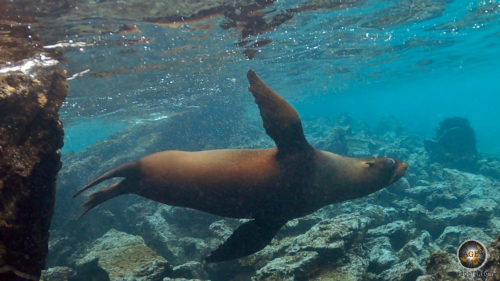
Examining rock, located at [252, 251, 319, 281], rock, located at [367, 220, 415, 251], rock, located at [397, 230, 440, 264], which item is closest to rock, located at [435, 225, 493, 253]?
rock, located at [397, 230, 440, 264]

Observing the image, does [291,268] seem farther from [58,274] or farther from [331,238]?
[58,274]

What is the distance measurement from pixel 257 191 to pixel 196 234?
5.44 metres

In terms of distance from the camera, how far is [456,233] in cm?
744

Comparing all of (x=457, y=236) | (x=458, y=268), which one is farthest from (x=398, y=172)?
(x=457, y=236)

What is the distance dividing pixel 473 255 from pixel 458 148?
18.5 meters

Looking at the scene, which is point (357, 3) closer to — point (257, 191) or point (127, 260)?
point (257, 191)

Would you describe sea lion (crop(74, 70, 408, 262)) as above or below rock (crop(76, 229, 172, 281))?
above

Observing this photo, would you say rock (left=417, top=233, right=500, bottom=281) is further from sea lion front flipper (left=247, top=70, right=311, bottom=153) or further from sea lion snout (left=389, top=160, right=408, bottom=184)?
sea lion front flipper (left=247, top=70, right=311, bottom=153)

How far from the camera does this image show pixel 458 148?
17.6 metres

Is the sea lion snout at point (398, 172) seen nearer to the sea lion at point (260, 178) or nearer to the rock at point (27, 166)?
the sea lion at point (260, 178)

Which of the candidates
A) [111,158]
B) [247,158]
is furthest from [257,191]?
[111,158]

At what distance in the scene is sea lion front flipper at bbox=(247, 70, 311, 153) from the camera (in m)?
3.75

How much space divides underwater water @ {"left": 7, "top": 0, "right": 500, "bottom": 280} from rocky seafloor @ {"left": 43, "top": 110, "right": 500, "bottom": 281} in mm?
36

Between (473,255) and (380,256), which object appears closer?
(473,255)
